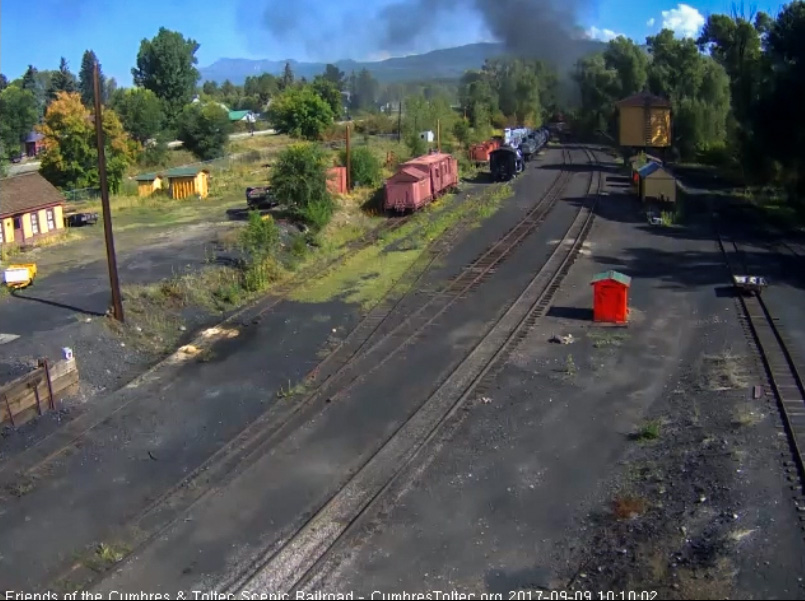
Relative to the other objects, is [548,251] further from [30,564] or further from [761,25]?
[761,25]

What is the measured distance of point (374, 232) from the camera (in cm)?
3206

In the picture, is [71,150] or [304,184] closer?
[304,184]

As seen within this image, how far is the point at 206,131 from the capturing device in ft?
191

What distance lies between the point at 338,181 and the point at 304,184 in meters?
7.23

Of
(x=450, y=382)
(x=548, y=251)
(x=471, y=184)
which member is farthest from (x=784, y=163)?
(x=450, y=382)

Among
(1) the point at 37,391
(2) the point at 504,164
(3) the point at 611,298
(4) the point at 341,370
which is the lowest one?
(4) the point at 341,370

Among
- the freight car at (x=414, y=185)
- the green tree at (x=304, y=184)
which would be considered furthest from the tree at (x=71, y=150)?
the freight car at (x=414, y=185)

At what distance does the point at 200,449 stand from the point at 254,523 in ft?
9.69

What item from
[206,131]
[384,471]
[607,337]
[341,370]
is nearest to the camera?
[384,471]

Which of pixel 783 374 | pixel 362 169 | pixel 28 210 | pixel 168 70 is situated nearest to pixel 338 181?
pixel 362 169

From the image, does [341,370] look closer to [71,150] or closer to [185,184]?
[185,184]

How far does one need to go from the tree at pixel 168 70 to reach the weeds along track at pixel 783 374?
62.9 metres

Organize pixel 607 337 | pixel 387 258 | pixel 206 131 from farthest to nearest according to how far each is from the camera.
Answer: pixel 206 131, pixel 387 258, pixel 607 337

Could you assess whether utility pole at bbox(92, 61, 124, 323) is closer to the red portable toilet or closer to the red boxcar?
the red portable toilet
